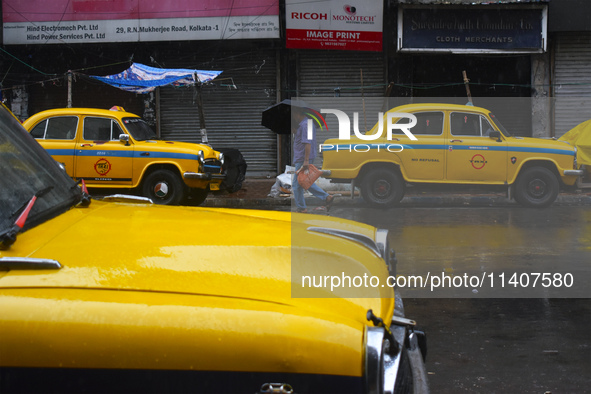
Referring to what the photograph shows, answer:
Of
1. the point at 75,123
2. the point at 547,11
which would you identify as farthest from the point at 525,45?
the point at 75,123

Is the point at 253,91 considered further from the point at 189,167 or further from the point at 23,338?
the point at 23,338

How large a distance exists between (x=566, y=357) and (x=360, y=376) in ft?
10.5

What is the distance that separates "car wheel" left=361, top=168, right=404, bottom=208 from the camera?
1260cm

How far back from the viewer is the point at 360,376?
1.71 metres

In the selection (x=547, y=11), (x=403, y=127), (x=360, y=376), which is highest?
(x=547, y=11)

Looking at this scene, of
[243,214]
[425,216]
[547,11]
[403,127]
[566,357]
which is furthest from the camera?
[547,11]

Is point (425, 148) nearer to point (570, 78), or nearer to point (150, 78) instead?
point (150, 78)

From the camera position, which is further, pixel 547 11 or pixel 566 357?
pixel 547 11

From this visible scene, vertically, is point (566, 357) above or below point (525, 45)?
below

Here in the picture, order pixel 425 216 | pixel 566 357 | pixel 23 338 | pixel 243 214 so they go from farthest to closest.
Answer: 1. pixel 425 216
2. pixel 566 357
3. pixel 243 214
4. pixel 23 338

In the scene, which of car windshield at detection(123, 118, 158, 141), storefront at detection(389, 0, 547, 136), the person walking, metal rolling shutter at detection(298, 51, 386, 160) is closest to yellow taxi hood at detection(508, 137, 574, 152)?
the person walking

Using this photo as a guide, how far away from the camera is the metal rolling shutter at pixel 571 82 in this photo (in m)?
17.6

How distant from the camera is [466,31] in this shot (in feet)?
56.1

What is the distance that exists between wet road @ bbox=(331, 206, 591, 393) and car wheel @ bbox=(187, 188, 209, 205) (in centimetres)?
380
